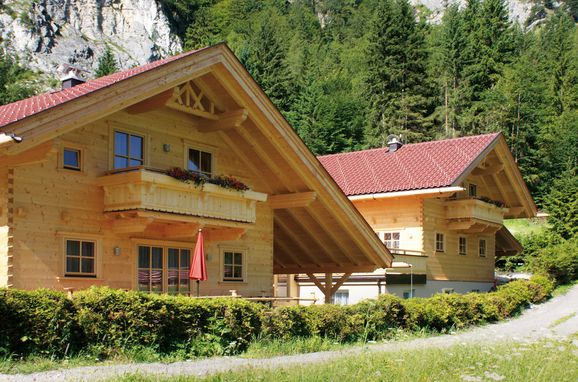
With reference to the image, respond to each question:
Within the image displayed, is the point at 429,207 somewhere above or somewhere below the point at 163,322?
above

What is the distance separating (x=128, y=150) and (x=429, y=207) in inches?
655

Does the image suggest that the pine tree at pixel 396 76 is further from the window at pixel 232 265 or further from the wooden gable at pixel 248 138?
the window at pixel 232 265

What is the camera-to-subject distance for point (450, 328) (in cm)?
2359

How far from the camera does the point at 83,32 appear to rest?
14550cm

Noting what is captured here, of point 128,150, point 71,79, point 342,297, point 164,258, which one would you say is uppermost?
point 71,79

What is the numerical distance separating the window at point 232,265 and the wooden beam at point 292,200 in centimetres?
186

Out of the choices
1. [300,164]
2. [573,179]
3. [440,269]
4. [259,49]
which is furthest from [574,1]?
[300,164]

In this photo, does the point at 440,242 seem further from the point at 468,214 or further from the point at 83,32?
the point at 83,32

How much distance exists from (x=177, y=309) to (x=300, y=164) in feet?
25.4

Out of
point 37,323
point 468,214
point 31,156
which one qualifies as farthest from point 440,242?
point 37,323

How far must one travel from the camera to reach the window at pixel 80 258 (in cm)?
1778

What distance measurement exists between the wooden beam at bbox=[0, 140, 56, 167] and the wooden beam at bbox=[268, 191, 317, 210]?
323 inches

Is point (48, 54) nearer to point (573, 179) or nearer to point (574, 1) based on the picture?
point (573, 179)

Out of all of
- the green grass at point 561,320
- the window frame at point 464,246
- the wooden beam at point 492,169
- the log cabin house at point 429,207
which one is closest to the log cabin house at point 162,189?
the log cabin house at point 429,207
